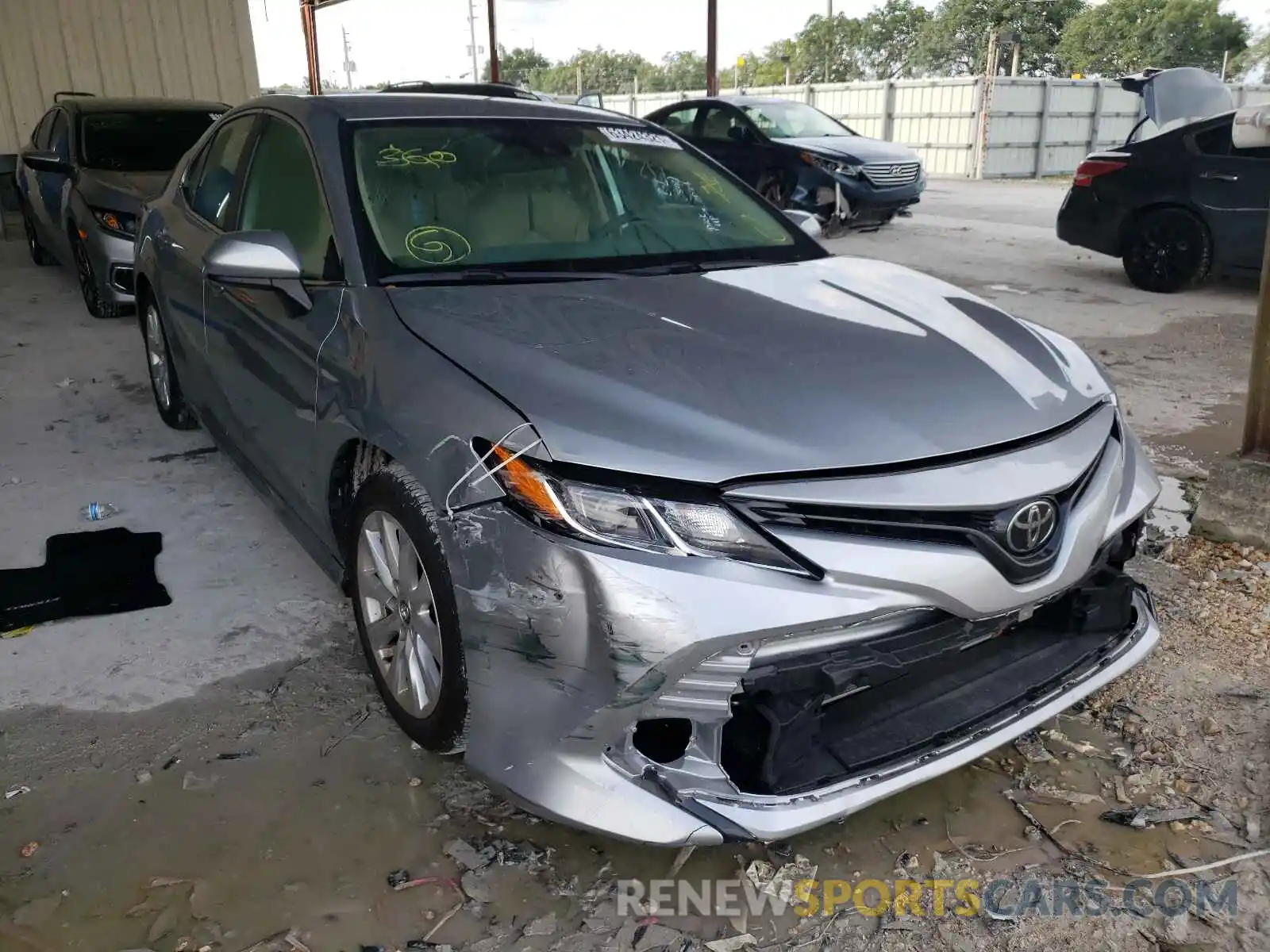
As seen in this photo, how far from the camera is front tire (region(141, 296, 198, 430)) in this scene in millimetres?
4344

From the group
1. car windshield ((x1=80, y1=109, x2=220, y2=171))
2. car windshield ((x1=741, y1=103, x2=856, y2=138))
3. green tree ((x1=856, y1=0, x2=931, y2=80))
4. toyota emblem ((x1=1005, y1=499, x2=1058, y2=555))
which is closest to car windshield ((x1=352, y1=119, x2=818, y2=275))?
toyota emblem ((x1=1005, y1=499, x2=1058, y2=555))

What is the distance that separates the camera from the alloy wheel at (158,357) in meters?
4.38

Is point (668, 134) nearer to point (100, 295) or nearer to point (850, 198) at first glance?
point (100, 295)

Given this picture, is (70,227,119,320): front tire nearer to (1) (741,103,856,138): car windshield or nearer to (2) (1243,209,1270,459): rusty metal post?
(2) (1243,209,1270,459): rusty metal post

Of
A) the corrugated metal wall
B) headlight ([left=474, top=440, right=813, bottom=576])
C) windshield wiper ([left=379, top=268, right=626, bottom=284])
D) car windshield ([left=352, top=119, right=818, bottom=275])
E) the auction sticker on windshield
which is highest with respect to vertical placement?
the corrugated metal wall

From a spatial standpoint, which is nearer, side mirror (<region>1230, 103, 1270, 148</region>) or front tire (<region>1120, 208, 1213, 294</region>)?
side mirror (<region>1230, 103, 1270, 148</region>)

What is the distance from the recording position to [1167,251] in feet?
25.8

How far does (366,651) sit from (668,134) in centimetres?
205

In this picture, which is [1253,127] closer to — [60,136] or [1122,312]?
[1122,312]

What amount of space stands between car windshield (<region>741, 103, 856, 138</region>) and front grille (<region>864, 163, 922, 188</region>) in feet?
3.49

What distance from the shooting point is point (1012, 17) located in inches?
1795

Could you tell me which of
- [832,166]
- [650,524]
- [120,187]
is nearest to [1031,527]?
[650,524]

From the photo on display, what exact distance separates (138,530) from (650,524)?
269 cm

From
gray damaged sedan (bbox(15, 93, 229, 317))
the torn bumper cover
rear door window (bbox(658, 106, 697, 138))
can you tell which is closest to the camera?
the torn bumper cover
